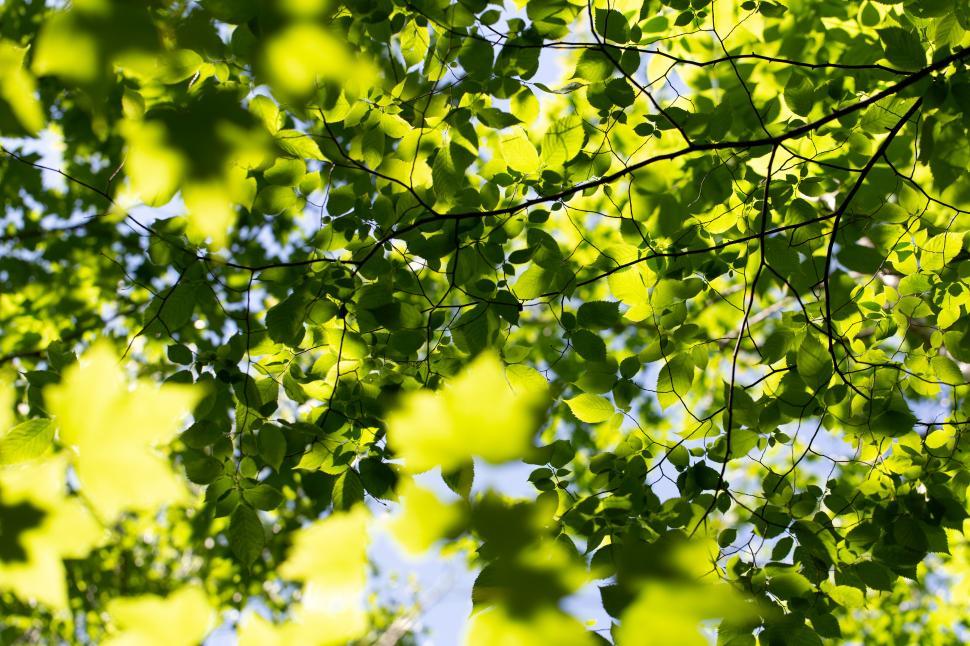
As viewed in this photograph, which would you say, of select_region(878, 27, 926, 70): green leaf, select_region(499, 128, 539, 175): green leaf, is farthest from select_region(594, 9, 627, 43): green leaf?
select_region(878, 27, 926, 70): green leaf

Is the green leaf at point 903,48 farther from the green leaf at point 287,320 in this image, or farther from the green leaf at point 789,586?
the green leaf at point 287,320

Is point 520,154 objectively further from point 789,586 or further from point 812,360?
point 789,586

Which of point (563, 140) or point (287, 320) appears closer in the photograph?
point (287, 320)

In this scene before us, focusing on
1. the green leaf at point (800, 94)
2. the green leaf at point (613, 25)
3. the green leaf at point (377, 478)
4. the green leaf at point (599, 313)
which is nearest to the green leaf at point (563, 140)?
the green leaf at point (613, 25)

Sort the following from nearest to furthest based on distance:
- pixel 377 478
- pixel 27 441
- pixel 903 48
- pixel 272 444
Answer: pixel 27 441
pixel 903 48
pixel 272 444
pixel 377 478

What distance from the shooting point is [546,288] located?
2.18 metres

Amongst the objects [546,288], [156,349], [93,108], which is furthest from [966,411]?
[156,349]

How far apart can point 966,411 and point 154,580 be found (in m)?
7.00

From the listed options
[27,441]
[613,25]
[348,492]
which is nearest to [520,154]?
[613,25]

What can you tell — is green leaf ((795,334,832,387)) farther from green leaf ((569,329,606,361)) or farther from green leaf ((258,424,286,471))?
green leaf ((258,424,286,471))

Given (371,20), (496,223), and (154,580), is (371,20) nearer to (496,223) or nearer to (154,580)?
(496,223)

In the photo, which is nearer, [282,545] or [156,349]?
[156,349]

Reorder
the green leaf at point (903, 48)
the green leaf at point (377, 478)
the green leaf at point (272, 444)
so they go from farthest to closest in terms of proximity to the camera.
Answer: the green leaf at point (377, 478) < the green leaf at point (272, 444) < the green leaf at point (903, 48)

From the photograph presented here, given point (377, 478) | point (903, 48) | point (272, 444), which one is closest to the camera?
point (903, 48)
